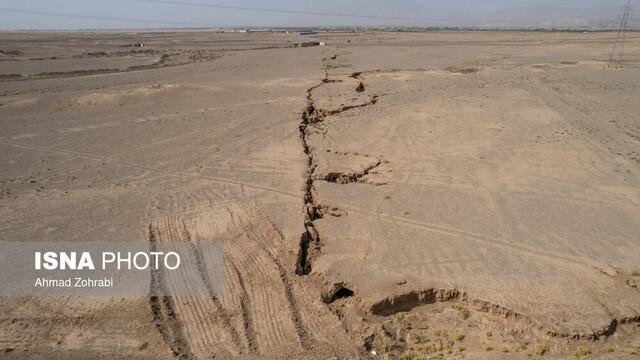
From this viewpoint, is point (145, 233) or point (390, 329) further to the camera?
point (145, 233)

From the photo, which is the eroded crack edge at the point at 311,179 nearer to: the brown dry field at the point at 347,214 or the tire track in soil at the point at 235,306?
the brown dry field at the point at 347,214

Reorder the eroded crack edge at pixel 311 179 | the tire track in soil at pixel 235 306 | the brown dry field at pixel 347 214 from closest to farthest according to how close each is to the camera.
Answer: the tire track in soil at pixel 235 306 → the brown dry field at pixel 347 214 → the eroded crack edge at pixel 311 179

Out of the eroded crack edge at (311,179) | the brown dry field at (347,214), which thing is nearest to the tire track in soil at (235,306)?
the brown dry field at (347,214)

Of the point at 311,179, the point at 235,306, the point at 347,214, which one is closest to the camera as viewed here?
the point at 235,306

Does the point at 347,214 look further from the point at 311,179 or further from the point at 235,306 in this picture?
the point at 235,306

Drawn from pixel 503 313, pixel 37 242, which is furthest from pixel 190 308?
pixel 503 313

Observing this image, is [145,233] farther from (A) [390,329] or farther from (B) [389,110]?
(B) [389,110]

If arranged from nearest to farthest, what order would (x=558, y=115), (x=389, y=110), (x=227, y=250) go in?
(x=227, y=250), (x=558, y=115), (x=389, y=110)

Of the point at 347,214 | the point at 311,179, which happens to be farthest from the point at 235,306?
the point at 311,179
